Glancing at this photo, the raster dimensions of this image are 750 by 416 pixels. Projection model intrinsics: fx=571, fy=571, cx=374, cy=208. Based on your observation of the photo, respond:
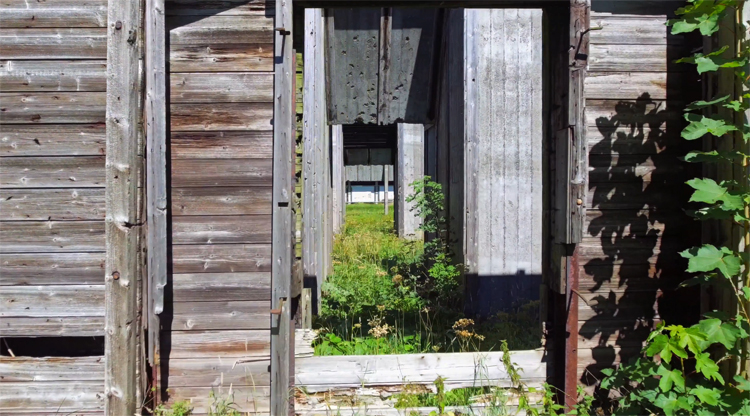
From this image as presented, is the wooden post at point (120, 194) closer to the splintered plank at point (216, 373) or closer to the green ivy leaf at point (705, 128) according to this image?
the splintered plank at point (216, 373)

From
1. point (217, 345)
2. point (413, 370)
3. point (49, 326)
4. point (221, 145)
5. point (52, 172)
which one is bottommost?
point (413, 370)

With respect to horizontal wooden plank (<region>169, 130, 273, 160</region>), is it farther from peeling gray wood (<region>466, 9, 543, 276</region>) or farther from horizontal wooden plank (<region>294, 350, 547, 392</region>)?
peeling gray wood (<region>466, 9, 543, 276</region>)

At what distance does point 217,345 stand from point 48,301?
110cm

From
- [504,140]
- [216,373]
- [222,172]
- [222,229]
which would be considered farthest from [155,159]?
[504,140]

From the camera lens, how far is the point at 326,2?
3.60 metres

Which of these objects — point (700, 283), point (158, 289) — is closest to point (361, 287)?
point (158, 289)

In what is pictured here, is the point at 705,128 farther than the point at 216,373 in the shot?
No

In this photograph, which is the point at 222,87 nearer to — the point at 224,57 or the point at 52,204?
the point at 224,57

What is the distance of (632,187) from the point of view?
3848 millimetres

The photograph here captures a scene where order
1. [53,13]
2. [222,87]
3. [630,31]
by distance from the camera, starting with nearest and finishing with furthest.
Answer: [53,13]
[222,87]
[630,31]

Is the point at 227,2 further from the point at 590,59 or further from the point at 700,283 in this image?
the point at 700,283

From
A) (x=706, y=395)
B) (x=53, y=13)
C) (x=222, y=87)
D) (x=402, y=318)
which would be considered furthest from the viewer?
(x=402, y=318)

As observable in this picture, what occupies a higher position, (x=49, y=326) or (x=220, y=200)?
(x=220, y=200)

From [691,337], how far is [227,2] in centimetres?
344
